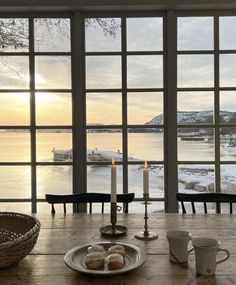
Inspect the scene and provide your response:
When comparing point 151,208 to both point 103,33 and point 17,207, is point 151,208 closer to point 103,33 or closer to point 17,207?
point 17,207

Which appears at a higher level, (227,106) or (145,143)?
(227,106)

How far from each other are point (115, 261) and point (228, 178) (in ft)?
6.23

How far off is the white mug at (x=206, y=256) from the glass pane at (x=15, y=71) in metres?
2.11

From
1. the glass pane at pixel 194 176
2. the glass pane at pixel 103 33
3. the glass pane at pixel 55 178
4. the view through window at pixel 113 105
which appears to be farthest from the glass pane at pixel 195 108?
the glass pane at pixel 55 178

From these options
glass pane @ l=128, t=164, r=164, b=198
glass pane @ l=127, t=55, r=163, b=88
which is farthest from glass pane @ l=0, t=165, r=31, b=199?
glass pane @ l=127, t=55, r=163, b=88

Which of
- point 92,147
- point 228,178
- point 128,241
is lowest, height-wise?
point 128,241

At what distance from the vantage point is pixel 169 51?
274 cm

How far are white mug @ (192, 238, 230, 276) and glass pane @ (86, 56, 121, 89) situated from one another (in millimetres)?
1878

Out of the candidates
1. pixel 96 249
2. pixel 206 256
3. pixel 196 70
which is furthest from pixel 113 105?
pixel 206 256

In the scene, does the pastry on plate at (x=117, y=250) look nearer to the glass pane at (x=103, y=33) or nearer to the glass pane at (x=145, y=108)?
the glass pane at (x=145, y=108)

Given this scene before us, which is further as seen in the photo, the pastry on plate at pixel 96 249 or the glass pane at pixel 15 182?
the glass pane at pixel 15 182

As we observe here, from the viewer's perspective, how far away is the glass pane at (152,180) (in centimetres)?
281

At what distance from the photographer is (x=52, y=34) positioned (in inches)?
109

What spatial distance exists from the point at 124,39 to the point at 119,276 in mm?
2085
